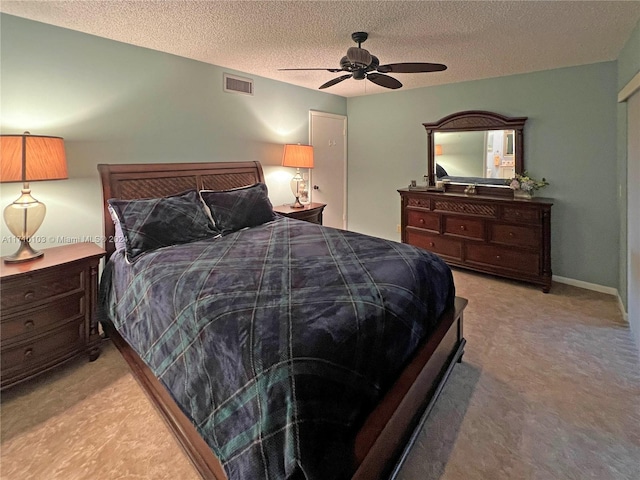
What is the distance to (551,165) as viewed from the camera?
3979mm

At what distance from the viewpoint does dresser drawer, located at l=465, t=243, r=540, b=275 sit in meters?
3.81

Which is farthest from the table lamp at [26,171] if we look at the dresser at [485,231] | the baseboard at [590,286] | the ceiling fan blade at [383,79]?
the baseboard at [590,286]

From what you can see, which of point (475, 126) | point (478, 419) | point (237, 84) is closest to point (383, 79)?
point (237, 84)

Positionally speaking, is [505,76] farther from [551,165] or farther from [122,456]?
[122,456]

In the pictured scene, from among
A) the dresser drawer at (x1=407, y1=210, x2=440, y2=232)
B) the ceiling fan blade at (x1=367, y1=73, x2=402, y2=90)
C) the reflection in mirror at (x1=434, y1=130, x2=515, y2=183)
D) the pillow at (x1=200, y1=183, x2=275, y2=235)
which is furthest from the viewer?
the dresser drawer at (x1=407, y1=210, x2=440, y2=232)

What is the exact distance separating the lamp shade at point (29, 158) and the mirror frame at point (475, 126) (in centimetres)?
417

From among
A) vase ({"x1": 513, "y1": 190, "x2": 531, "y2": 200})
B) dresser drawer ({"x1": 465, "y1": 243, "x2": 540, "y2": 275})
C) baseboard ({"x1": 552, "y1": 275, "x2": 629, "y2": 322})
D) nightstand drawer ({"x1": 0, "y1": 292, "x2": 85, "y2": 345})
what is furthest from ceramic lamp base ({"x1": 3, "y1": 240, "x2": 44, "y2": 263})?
baseboard ({"x1": 552, "y1": 275, "x2": 629, "y2": 322})

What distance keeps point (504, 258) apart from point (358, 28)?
113 inches

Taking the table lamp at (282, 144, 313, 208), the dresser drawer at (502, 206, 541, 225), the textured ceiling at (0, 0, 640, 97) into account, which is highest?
the textured ceiling at (0, 0, 640, 97)

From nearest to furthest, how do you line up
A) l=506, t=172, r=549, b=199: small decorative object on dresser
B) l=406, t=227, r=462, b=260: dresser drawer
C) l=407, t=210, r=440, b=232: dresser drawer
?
l=506, t=172, r=549, b=199: small decorative object on dresser, l=406, t=227, r=462, b=260: dresser drawer, l=407, t=210, r=440, b=232: dresser drawer

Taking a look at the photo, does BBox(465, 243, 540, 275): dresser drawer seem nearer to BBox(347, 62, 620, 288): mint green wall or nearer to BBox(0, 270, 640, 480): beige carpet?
BBox(347, 62, 620, 288): mint green wall

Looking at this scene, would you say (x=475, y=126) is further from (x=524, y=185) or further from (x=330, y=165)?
(x=330, y=165)

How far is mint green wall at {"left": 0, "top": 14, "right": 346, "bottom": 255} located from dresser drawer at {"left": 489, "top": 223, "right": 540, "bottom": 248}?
3001 mm

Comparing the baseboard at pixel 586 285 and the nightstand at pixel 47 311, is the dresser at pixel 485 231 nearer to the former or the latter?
the baseboard at pixel 586 285
